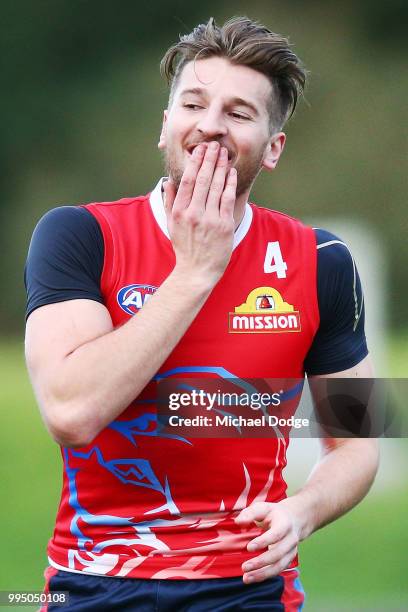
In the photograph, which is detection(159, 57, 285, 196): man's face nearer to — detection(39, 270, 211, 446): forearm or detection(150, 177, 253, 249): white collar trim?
detection(150, 177, 253, 249): white collar trim

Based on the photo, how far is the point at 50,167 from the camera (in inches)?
707

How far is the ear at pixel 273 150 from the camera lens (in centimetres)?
292

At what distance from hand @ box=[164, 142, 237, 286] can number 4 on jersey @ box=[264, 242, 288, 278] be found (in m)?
0.23

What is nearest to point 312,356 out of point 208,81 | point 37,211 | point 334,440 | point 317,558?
point 334,440

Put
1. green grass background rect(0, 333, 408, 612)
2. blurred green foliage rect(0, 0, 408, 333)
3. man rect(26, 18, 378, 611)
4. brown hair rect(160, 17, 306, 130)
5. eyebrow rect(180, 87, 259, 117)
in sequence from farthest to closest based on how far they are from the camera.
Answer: blurred green foliage rect(0, 0, 408, 333)
green grass background rect(0, 333, 408, 612)
brown hair rect(160, 17, 306, 130)
eyebrow rect(180, 87, 259, 117)
man rect(26, 18, 378, 611)

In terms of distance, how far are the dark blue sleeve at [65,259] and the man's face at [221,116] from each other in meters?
0.30

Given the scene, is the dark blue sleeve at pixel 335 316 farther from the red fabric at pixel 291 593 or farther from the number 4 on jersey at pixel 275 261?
the red fabric at pixel 291 593

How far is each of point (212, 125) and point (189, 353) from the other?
0.62 m

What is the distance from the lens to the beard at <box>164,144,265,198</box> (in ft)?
8.73

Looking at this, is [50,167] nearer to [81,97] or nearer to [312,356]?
[81,97]

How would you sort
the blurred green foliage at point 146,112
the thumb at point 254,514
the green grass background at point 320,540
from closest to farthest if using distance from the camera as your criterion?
the thumb at point 254,514 < the green grass background at point 320,540 < the blurred green foliage at point 146,112

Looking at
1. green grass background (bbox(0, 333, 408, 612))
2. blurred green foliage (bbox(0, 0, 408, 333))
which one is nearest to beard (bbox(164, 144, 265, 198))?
green grass background (bbox(0, 333, 408, 612))

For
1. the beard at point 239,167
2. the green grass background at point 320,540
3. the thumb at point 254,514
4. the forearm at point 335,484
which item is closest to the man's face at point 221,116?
the beard at point 239,167

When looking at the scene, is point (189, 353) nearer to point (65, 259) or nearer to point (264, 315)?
point (264, 315)
